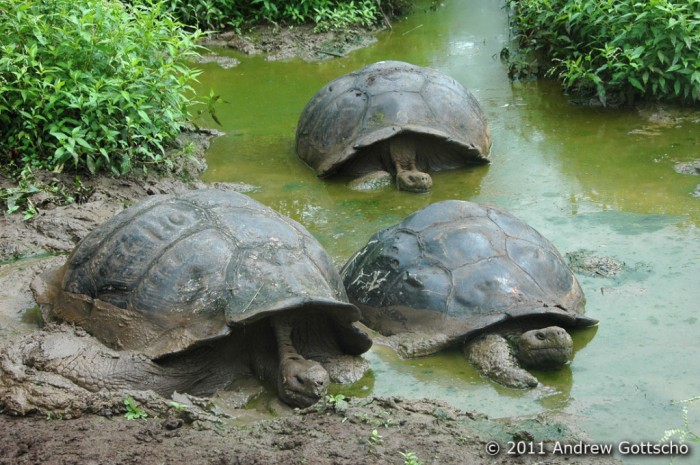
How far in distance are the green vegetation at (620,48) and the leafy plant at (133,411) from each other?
19.1ft

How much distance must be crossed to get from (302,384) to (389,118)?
3678mm

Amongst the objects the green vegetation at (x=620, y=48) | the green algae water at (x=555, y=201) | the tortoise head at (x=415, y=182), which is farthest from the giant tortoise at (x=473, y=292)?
the green vegetation at (x=620, y=48)

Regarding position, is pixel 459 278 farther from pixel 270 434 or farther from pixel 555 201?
pixel 555 201

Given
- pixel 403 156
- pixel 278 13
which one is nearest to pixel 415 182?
pixel 403 156

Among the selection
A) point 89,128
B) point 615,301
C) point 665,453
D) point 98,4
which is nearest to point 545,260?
point 615,301

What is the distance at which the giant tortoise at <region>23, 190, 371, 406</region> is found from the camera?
400cm

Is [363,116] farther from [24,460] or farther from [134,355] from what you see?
[24,460]

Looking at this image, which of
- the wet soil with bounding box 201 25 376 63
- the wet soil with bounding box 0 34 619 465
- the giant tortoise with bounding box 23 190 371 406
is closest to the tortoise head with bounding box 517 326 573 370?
the wet soil with bounding box 0 34 619 465

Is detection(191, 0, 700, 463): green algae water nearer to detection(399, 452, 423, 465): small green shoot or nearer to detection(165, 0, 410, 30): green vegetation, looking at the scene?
detection(165, 0, 410, 30): green vegetation

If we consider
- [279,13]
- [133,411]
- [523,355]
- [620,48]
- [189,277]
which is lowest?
[523,355]

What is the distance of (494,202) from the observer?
661 cm

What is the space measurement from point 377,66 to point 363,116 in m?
0.72

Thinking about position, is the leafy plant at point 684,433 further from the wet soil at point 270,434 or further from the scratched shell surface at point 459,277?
the scratched shell surface at point 459,277

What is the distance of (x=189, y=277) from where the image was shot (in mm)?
4094
